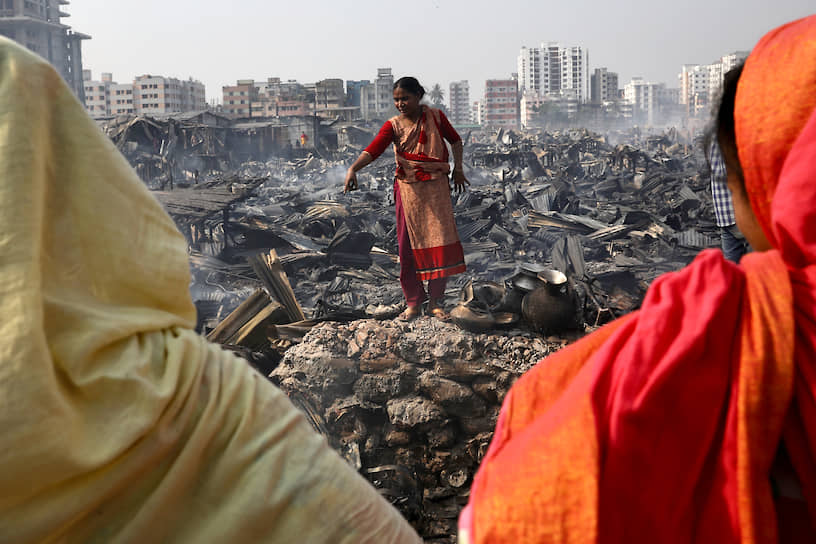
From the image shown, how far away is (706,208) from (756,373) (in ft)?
36.7

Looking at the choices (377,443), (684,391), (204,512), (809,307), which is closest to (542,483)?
(684,391)

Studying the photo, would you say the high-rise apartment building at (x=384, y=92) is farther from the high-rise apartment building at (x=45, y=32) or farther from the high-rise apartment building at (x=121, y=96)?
the high-rise apartment building at (x=121, y=96)

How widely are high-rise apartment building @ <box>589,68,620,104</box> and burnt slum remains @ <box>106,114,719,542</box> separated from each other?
5700 cm

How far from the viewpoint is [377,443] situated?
326cm

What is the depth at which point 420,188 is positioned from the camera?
4797mm

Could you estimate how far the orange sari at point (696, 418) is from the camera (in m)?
0.71

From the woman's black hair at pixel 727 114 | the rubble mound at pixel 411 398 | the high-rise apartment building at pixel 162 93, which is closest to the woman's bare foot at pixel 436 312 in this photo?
the rubble mound at pixel 411 398

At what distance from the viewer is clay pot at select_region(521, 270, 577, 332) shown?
15.2ft

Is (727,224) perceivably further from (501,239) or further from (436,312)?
(501,239)

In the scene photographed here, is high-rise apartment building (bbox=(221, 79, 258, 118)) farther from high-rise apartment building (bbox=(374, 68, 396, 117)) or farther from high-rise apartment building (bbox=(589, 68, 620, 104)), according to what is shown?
high-rise apartment building (bbox=(589, 68, 620, 104))

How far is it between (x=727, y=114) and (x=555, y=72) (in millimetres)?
78740

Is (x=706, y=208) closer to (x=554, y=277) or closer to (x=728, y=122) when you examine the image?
(x=554, y=277)

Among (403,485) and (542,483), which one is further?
(403,485)

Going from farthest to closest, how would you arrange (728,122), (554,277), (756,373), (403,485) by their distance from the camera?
1. (554,277)
2. (403,485)
3. (728,122)
4. (756,373)
